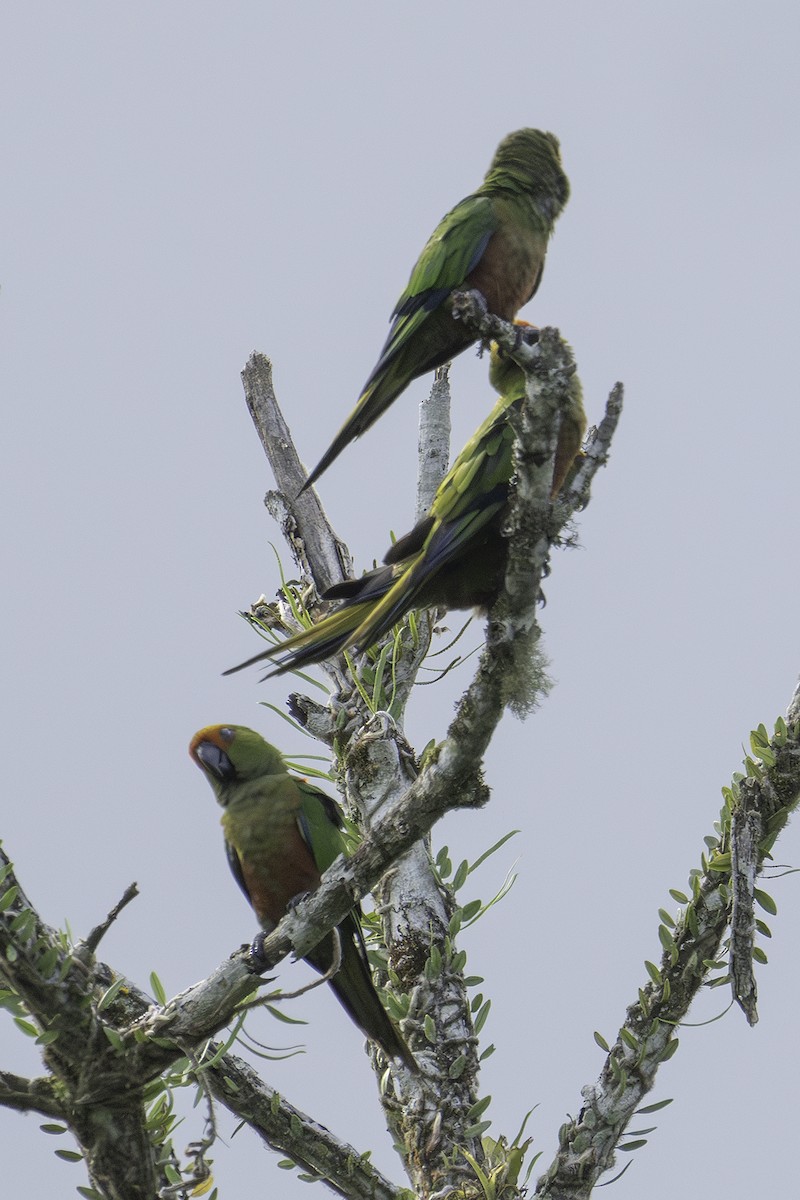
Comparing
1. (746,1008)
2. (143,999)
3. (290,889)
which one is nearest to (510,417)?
(746,1008)

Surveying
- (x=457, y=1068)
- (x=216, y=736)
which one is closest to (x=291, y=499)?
(x=216, y=736)

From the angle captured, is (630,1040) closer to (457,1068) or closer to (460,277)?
(457,1068)

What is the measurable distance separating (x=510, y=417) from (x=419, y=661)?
2.26m

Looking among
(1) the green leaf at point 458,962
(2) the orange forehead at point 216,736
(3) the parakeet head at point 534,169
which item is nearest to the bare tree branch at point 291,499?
(2) the orange forehead at point 216,736

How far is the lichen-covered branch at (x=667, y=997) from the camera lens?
3559mm

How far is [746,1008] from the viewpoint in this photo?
343cm

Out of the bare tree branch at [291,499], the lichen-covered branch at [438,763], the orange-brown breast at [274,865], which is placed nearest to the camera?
the lichen-covered branch at [438,763]

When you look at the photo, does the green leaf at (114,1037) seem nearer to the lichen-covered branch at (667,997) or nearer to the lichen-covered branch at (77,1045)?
the lichen-covered branch at (77,1045)

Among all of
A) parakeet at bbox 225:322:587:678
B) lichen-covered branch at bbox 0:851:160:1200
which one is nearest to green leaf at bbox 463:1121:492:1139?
lichen-covered branch at bbox 0:851:160:1200

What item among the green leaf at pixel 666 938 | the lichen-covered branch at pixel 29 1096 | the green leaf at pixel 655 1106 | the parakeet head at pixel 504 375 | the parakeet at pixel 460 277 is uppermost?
the parakeet at pixel 460 277

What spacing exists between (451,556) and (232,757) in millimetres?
1715

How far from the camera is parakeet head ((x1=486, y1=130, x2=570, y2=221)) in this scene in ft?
17.1

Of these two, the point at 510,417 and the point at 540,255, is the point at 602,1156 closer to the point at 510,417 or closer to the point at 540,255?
the point at 510,417

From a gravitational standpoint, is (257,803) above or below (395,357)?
below
